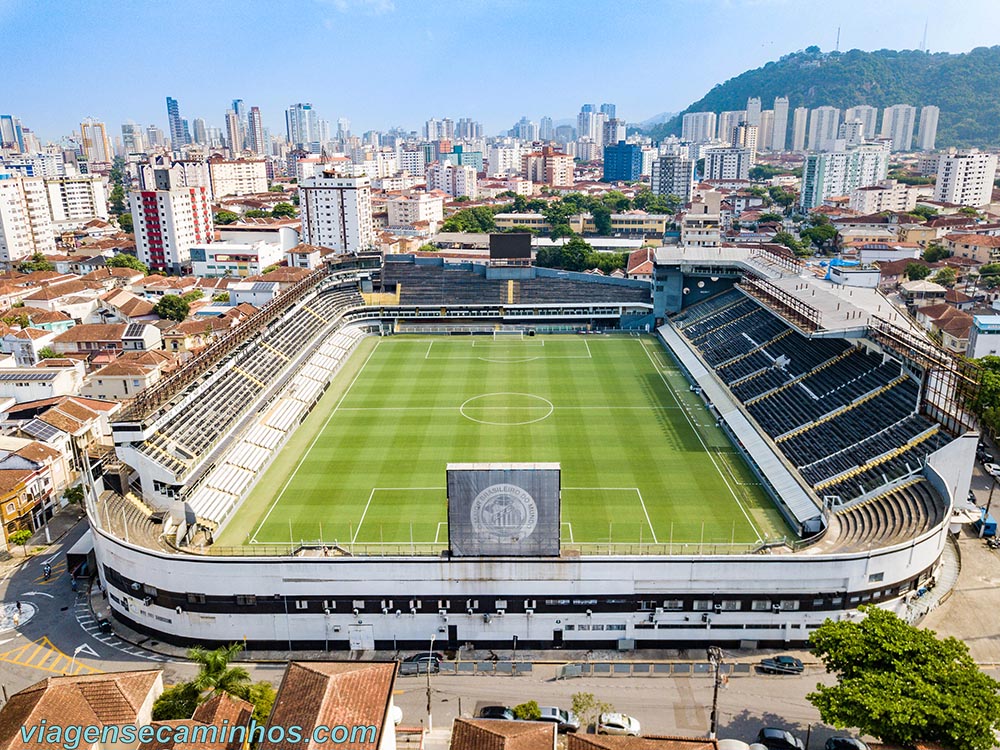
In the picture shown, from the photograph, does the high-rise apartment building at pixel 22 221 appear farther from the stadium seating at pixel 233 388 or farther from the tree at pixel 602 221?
the tree at pixel 602 221

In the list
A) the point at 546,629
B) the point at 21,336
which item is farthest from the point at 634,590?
the point at 21,336

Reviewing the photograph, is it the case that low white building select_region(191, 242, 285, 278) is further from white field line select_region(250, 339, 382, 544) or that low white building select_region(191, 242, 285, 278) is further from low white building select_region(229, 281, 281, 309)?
white field line select_region(250, 339, 382, 544)

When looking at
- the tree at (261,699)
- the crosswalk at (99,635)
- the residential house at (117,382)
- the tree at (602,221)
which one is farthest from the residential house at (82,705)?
the tree at (602,221)

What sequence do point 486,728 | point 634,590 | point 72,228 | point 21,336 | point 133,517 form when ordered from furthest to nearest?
point 72,228
point 21,336
point 133,517
point 634,590
point 486,728

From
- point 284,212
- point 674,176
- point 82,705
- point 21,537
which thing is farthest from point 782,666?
point 674,176

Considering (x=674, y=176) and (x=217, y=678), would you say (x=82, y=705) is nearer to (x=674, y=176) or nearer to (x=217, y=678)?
(x=217, y=678)

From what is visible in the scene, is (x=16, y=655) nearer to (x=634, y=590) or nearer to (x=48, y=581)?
(x=48, y=581)

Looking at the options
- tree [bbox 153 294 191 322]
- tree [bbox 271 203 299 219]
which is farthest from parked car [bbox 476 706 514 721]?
tree [bbox 271 203 299 219]
